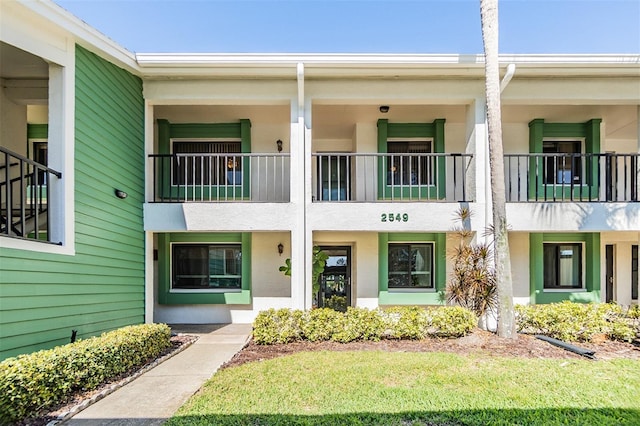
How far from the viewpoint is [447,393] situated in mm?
4574

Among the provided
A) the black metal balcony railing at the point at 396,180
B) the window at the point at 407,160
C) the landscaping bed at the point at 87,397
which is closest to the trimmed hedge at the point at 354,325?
the landscaping bed at the point at 87,397

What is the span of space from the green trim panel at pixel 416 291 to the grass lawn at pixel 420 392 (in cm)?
395

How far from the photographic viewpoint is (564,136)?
10.7 meters

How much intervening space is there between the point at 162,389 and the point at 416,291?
717 cm

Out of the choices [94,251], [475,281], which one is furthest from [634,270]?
[94,251]

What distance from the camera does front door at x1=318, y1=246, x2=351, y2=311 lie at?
1105 cm

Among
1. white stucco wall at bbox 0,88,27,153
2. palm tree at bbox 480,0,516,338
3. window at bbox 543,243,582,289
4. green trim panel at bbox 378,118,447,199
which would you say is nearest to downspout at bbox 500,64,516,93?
palm tree at bbox 480,0,516,338

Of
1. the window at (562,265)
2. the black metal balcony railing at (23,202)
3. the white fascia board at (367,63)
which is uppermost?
the white fascia board at (367,63)

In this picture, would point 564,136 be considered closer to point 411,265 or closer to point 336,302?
point 411,265

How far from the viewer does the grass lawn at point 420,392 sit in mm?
3959

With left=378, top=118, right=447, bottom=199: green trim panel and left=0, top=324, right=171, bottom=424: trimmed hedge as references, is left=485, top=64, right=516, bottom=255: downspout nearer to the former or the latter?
left=378, top=118, right=447, bottom=199: green trim panel

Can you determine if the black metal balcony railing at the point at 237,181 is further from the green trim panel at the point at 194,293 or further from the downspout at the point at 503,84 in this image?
the downspout at the point at 503,84

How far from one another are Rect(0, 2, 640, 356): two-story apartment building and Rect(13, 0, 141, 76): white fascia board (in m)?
0.03

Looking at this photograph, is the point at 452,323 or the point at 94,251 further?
the point at 452,323
